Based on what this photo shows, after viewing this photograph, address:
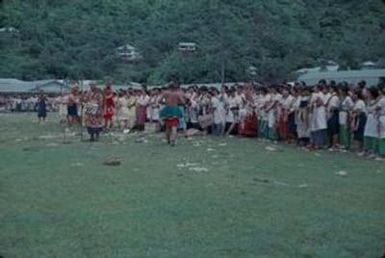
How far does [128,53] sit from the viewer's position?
66.6 meters

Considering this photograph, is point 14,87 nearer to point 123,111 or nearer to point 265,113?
point 123,111

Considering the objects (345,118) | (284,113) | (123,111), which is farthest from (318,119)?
(123,111)

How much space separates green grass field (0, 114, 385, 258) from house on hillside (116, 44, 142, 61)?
49.1m

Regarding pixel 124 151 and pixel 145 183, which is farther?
pixel 124 151

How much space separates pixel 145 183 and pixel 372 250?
529cm

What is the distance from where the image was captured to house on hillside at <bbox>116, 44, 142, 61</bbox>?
64812 millimetres

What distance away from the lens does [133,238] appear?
7086 mm

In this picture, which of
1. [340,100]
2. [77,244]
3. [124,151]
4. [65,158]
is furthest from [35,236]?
[340,100]

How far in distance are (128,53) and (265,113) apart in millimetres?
46627

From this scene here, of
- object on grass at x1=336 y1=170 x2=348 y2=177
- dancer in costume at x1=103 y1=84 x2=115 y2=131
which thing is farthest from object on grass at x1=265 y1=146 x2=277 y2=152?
dancer in costume at x1=103 y1=84 x2=115 y2=131

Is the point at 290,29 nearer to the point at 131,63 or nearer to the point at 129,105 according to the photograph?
the point at 129,105

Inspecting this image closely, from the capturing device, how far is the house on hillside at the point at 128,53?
213 feet

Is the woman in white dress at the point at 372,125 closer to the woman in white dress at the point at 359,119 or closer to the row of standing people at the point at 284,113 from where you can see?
the row of standing people at the point at 284,113

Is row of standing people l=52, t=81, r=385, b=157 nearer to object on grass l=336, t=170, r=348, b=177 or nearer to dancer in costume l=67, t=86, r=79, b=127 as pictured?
dancer in costume l=67, t=86, r=79, b=127
